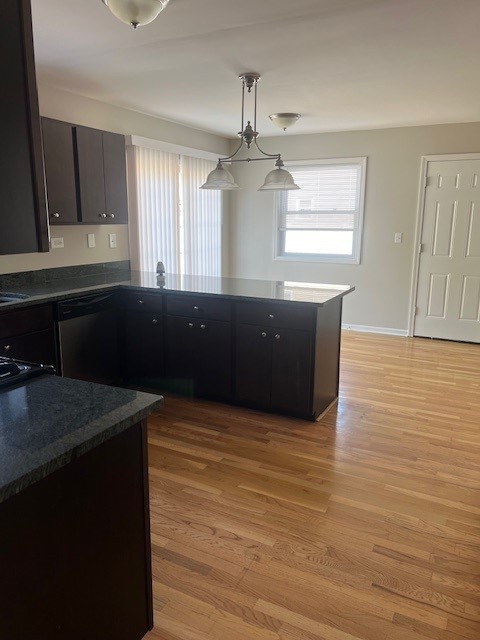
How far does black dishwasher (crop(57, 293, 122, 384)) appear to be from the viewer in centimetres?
335

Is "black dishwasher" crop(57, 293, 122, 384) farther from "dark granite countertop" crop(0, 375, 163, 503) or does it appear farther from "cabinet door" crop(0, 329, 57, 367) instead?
"dark granite countertop" crop(0, 375, 163, 503)

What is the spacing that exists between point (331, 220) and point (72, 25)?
4.13 m

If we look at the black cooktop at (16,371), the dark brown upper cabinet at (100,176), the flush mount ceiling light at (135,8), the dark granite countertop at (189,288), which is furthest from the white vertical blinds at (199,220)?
the black cooktop at (16,371)

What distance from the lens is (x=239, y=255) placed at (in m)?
6.71

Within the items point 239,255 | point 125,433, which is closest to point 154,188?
point 239,255

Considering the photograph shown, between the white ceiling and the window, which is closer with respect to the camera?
the white ceiling

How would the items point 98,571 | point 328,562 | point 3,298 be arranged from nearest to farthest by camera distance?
point 98,571 → point 328,562 → point 3,298

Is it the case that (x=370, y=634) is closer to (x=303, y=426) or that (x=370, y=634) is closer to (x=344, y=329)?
(x=303, y=426)

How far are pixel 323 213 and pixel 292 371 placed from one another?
3.43 m

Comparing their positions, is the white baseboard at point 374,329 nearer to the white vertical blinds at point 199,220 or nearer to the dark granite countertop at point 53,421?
the white vertical blinds at point 199,220

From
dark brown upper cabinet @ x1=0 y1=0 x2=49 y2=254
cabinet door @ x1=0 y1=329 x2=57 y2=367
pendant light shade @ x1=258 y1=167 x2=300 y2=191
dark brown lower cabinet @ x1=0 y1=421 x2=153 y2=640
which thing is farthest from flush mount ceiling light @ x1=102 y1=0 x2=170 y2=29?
cabinet door @ x1=0 y1=329 x2=57 y2=367

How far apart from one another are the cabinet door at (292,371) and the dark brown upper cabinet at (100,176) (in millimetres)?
1865

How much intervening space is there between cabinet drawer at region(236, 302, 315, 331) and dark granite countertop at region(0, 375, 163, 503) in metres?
1.86

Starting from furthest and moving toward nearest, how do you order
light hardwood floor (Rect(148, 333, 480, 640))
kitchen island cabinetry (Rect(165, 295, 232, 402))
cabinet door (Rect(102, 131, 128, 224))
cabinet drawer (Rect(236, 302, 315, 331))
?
cabinet door (Rect(102, 131, 128, 224))
kitchen island cabinetry (Rect(165, 295, 232, 402))
cabinet drawer (Rect(236, 302, 315, 331))
light hardwood floor (Rect(148, 333, 480, 640))
